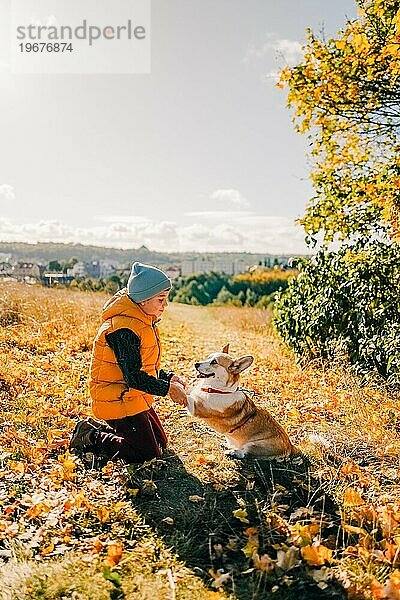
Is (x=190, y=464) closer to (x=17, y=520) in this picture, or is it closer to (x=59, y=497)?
(x=59, y=497)

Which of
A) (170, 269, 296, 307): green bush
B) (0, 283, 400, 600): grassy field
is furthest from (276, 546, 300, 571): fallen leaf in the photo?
(170, 269, 296, 307): green bush

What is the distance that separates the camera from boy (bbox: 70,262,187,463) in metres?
4.29

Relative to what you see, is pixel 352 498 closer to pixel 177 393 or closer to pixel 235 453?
pixel 235 453

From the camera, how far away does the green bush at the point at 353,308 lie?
24.2 ft

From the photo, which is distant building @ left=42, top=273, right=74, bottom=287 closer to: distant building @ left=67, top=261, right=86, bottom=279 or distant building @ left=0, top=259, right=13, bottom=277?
distant building @ left=0, top=259, right=13, bottom=277

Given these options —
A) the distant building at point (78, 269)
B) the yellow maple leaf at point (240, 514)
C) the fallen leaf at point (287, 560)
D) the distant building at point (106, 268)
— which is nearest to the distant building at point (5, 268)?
the distant building at point (78, 269)

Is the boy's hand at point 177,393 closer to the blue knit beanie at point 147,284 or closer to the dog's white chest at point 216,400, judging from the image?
the dog's white chest at point 216,400

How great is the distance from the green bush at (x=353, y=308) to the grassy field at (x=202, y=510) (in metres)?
0.85

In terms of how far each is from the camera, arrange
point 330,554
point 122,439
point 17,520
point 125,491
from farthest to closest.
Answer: point 122,439 → point 125,491 → point 17,520 → point 330,554

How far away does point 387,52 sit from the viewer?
5680 millimetres

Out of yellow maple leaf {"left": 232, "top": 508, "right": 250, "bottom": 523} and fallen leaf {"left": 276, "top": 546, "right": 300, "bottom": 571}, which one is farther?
yellow maple leaf {"left": 232, "top": 508, "right": 250, "bottom": 523}

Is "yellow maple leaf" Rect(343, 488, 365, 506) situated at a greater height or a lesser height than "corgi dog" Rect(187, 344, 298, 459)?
lesser

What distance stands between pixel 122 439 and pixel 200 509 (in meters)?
0.91

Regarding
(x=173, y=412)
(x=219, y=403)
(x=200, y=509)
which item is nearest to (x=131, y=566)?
(x=200, y=509)
